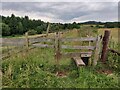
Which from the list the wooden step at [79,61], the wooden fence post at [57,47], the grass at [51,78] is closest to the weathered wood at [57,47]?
the wooden fence post at [57,47]

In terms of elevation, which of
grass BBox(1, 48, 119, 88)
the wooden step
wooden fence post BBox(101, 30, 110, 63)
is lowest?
grass BBox(1, 48, 119, 88)

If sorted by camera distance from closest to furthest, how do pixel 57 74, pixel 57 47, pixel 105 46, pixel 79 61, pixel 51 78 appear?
pixel 51 78 → pixel 57 74 → pixel 79 61 → pixel 57 47 → pixel 105 46

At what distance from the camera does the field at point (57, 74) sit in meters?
7.12

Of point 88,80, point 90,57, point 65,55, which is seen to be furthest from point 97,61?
point 88,80

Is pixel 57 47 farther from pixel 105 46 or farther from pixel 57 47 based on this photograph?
pixel 105 46

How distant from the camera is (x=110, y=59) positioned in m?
9.73

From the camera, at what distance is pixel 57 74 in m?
8.50

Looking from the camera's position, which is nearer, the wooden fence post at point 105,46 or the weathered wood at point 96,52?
the weathered wood at point 96,52

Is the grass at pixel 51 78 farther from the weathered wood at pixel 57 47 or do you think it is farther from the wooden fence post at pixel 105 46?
the wooden fence post at pixel 105 46

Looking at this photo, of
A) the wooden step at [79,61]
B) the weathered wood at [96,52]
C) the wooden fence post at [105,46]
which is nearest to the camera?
the wooden step at [79,61]

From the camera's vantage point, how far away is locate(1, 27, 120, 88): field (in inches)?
281

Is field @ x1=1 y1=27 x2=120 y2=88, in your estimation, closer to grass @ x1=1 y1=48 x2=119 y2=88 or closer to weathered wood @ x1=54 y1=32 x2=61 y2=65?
grass @ x1=1 y1=48 x2=119 y2=88

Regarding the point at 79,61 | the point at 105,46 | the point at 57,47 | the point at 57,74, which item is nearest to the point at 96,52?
the point at 105,46

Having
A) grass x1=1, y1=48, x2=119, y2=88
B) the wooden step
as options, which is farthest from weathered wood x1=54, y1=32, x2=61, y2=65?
the wooden step
